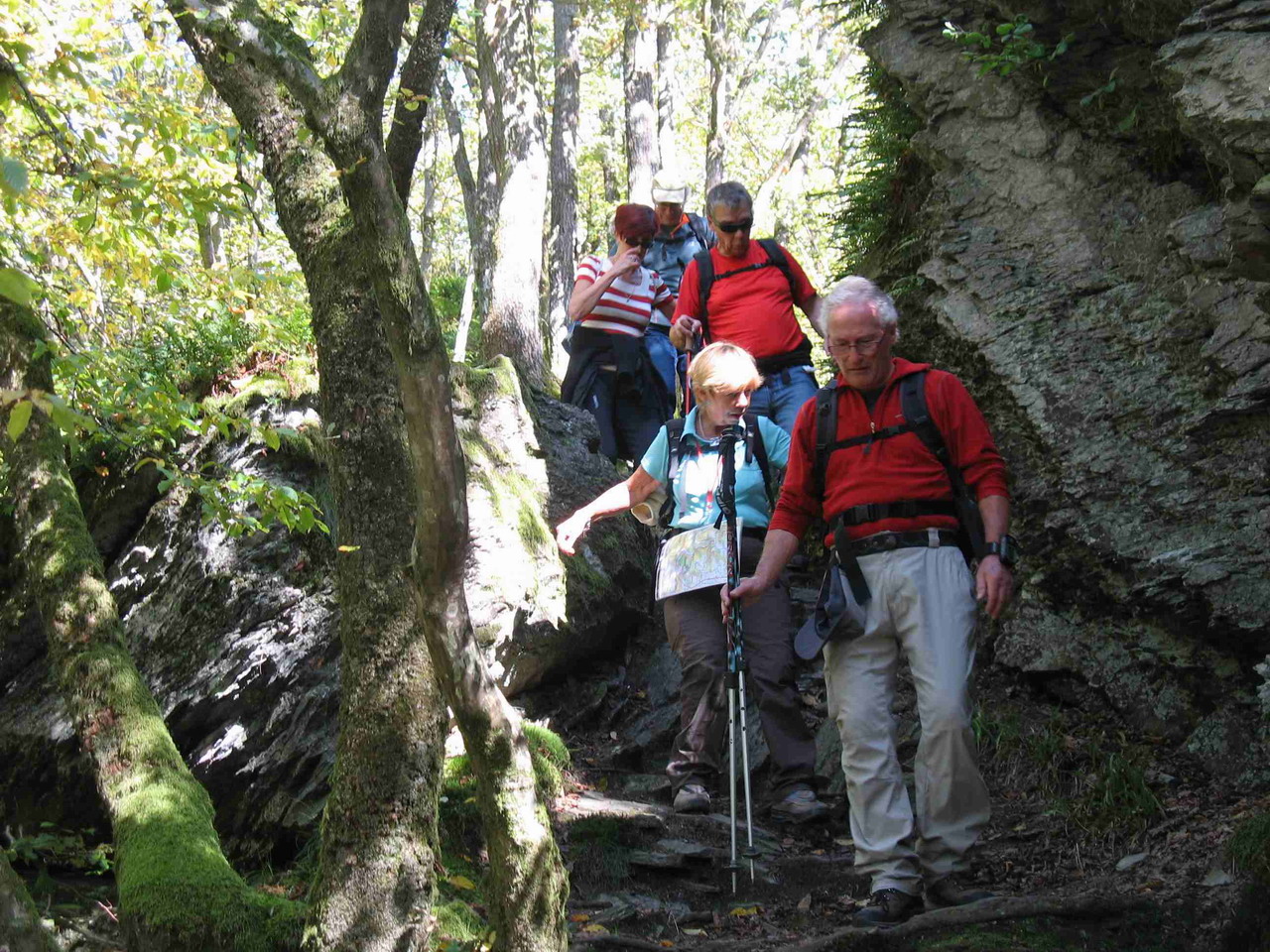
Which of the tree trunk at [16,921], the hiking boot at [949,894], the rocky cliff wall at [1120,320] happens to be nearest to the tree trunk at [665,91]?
the rocky cliff wall at [1120,320]

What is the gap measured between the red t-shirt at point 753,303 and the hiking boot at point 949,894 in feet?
11.3

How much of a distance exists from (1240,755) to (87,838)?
6.36 m

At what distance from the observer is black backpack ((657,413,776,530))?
Answer: 6023 mm

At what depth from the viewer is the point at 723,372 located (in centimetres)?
589

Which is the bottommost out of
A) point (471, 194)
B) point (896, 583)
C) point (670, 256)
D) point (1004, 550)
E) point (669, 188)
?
point (896, 583)

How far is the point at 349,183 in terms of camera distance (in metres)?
3.91

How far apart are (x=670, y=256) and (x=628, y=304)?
0.52m

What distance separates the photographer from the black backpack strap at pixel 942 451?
184 inches

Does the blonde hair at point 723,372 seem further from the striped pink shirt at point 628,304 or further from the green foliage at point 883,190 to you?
the green foliage at point 883,190

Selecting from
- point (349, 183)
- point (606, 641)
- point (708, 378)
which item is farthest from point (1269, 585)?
point (349, 183)

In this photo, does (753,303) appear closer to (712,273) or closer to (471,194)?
(712,273)

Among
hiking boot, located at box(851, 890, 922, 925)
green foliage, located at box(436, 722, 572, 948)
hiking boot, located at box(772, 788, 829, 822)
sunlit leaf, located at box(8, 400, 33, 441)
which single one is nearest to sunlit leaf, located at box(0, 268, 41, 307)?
sunlit leaf, located at box(8, 400, 33, 441)

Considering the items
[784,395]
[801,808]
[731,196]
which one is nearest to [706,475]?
[784,395]

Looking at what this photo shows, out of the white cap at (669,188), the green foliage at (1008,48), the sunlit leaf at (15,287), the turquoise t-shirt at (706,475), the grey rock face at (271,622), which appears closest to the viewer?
the sunlit leaf at (15,287)
